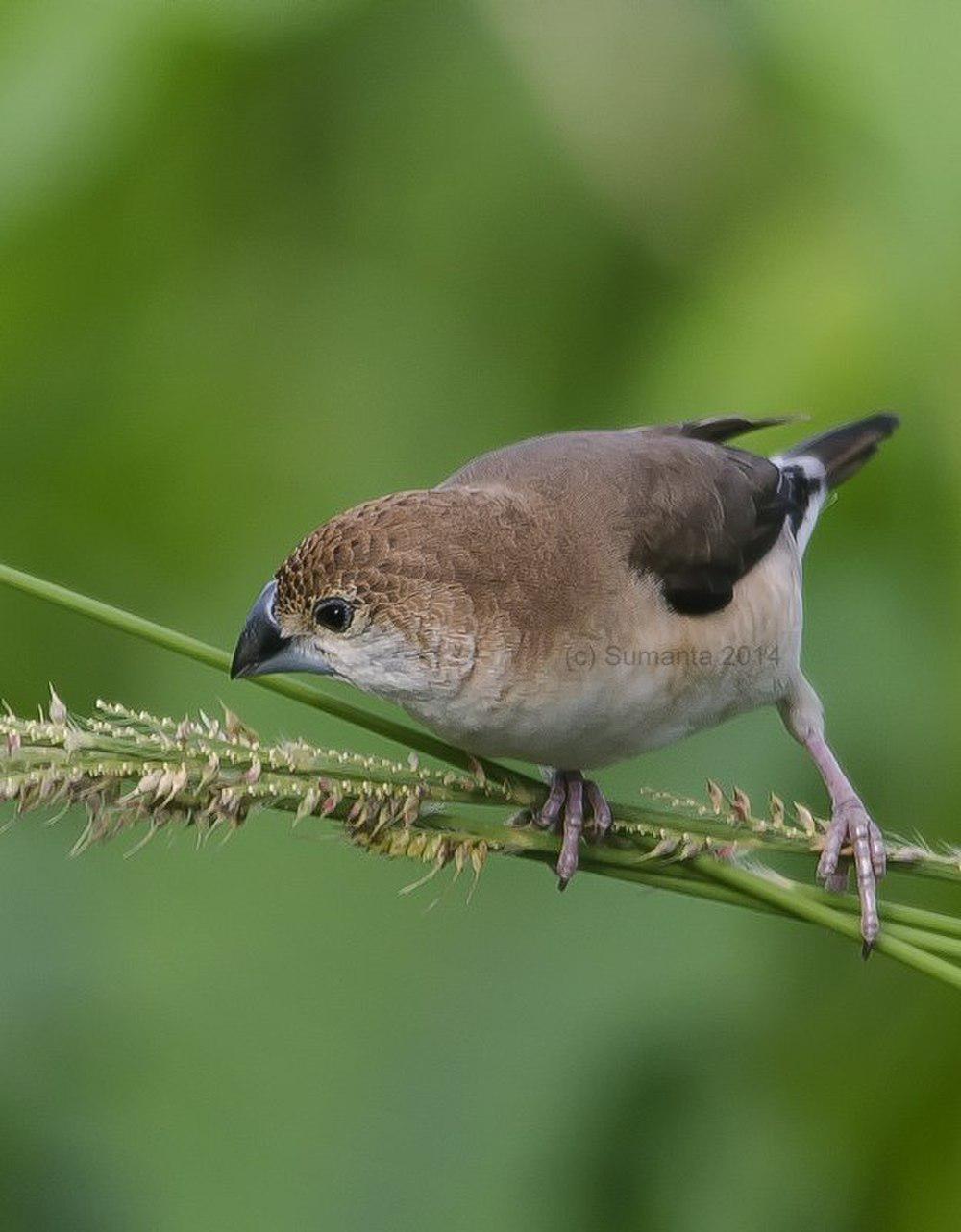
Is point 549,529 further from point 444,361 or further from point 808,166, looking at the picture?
point 808,166

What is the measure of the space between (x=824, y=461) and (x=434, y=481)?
97 centimetres

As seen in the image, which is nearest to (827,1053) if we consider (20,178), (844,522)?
(844,522)

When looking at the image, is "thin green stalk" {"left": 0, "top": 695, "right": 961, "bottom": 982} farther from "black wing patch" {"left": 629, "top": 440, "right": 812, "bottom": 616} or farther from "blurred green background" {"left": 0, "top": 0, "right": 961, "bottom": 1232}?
"black wing patch" {"left": 629, "top": 440, "right": 812, "bottom": 616}

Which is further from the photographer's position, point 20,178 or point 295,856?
point 20,178

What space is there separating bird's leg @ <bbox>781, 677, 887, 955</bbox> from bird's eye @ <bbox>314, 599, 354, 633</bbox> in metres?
0.89

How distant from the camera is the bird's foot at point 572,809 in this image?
2.51 meters

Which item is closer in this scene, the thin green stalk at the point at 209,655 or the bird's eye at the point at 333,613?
the thin green stalk at the point at 209,655

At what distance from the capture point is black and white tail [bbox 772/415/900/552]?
3611 millimetres

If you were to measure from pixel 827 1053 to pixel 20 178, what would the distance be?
8.87 ft

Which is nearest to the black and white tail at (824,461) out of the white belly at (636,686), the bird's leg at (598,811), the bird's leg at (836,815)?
the white belly at (636,686)

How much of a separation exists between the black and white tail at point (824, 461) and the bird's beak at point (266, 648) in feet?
5.04

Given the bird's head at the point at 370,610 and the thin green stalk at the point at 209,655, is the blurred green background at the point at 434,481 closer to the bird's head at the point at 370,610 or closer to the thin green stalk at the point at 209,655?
the bird's head at the point at 370,610

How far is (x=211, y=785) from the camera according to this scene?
1.84 meters

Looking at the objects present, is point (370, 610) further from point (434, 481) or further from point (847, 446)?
point (847, 446)
